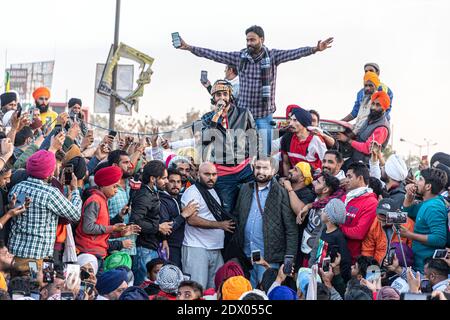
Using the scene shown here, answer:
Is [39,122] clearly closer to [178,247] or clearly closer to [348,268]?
[178,247]

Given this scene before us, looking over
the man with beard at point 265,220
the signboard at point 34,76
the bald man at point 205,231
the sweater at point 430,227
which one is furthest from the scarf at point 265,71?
the signboard at point 34,76

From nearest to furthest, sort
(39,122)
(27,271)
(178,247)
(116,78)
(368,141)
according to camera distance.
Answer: (27,271), (178,247), (368,141), (39,122), (116,78)

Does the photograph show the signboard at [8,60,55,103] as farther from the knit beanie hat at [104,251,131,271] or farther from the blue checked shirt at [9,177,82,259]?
the blue checked shirt at [9,177,82,259]

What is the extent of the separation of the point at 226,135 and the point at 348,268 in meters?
2.46

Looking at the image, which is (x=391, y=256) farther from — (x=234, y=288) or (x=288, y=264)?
(x=234, y=288)

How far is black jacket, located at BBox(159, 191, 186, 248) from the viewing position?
11.8 metres

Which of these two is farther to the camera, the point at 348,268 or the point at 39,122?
the point at 39,122

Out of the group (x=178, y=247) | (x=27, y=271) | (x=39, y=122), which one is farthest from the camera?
(x=39, y=122)

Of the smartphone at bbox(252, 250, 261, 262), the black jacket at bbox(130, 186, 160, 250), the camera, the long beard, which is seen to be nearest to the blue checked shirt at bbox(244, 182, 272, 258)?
the smartphone at bbox(252, 250, 261, 262)

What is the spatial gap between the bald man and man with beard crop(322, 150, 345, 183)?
4.07 feet

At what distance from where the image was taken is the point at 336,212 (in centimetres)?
1088

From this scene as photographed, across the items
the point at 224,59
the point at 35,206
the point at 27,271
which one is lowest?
the point at 27,271

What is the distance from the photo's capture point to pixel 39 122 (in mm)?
14297

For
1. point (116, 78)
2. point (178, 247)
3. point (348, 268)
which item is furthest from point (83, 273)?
point (116, 78)
